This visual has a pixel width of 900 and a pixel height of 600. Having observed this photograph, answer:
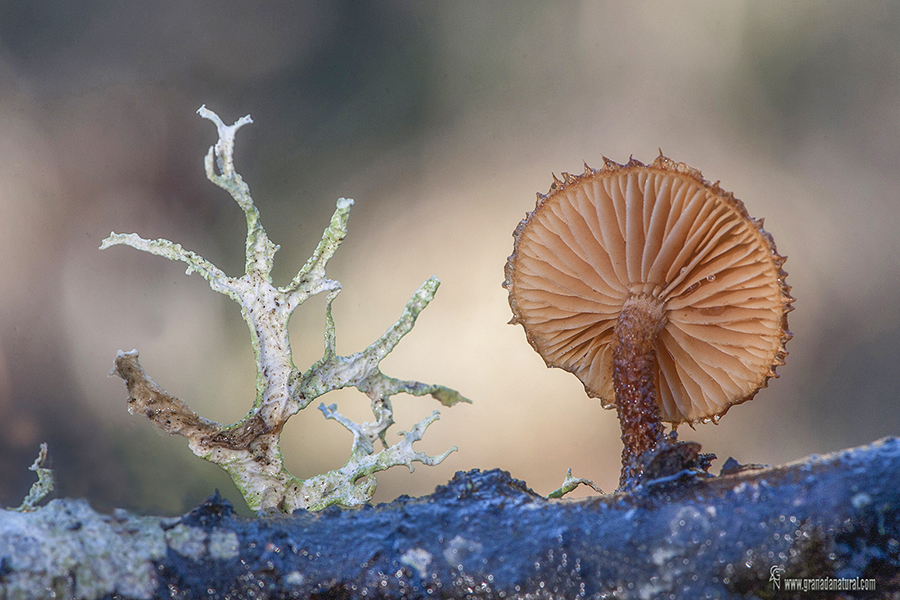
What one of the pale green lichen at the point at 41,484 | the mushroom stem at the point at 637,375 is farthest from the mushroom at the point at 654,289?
the pale green lichen at the point at 41,484

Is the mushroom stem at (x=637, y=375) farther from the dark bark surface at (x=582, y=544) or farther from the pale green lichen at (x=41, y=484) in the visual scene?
the pale green lichen at (x=41, y=484)

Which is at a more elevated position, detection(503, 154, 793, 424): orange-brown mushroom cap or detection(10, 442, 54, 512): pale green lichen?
detection(503, 154, 793, 424): orange-brown mushroom cap

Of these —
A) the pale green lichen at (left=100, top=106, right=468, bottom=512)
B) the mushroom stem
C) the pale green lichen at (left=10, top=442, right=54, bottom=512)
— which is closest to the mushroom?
the mushroom stem

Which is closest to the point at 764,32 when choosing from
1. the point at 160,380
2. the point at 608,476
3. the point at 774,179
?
the point at 774,179

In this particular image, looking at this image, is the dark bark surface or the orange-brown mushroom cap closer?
the dark bark surface

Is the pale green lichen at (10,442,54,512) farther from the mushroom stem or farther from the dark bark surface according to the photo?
the mushroom stem

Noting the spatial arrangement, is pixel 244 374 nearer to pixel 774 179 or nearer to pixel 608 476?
pixel 608 476
